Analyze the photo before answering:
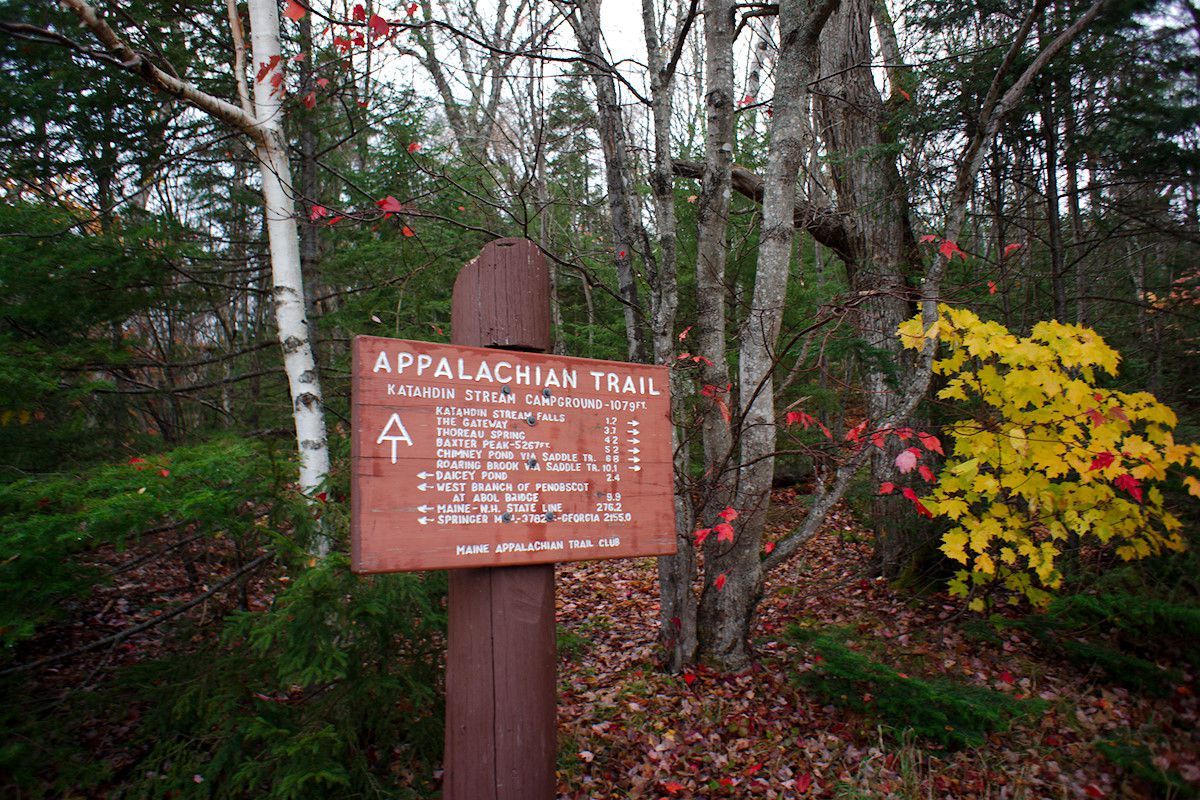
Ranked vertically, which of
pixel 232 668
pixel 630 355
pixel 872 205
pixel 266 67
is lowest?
pixel 232 668

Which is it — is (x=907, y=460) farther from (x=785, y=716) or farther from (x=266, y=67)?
(x=266, y=67)

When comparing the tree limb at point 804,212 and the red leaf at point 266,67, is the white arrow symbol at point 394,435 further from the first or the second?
the tree limb at point 804,212

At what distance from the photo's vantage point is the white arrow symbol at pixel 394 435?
7.18ft

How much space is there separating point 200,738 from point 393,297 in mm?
4819

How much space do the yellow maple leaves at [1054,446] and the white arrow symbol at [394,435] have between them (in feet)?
11.3

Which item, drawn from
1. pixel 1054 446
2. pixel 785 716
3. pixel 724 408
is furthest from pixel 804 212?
pixel 785 716

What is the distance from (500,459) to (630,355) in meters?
3.36

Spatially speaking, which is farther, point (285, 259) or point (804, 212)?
point (804, 212)

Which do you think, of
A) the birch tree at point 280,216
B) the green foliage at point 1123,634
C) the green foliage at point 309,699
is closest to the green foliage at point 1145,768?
the green foliage at point 1123,634

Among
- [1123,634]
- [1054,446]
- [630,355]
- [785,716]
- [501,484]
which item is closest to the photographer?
[501,484]

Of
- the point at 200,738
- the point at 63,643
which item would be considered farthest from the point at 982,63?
the point at 63,643

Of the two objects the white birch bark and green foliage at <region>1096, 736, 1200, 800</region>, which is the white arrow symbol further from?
green foliage at <region>1096, 736, 1200, 800</region>

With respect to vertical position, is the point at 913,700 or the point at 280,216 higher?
the point at 280,216

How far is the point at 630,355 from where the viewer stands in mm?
5617
